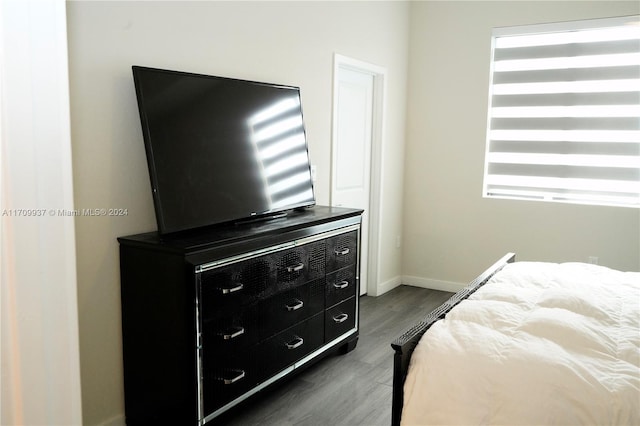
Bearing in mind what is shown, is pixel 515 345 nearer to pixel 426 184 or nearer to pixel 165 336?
pixel 165 336

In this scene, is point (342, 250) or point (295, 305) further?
point (342, 250)

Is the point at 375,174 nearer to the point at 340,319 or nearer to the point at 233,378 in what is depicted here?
the point at 340,319

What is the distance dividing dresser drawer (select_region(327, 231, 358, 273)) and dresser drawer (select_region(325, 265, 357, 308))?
0.04 meters

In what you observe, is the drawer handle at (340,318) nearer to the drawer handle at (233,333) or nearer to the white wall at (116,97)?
the drawer handle at (233,333)

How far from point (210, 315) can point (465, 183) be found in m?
3.27

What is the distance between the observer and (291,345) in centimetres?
291

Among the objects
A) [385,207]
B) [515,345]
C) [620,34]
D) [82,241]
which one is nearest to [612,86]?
[620,34]

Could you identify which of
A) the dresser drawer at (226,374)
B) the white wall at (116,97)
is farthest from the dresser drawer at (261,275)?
the white wall at (116,97)

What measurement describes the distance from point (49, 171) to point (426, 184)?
3.88 m

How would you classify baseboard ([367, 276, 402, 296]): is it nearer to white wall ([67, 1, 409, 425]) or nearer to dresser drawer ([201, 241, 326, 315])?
dresser drawer ([201, 241, 326, 315])

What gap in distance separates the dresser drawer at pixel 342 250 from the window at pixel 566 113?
6.56 ft

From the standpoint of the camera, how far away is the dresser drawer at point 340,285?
10.6ft

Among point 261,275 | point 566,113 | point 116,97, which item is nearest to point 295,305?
point 261,275

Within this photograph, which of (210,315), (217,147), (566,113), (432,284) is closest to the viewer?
(210,315)
